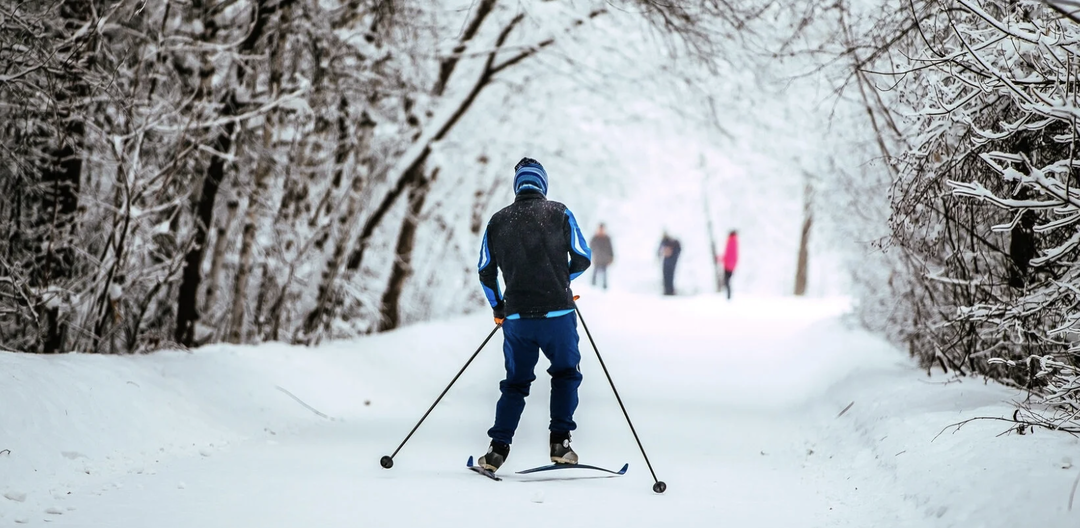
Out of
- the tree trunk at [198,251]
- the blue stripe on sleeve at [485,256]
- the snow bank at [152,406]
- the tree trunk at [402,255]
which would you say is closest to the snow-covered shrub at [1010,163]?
the blue stripe on sleeve at [485,256]

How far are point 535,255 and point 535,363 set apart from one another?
69 cm

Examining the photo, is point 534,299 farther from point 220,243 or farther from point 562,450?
point 220,243

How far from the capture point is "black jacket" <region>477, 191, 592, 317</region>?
5379mm

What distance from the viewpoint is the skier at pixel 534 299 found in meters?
5.39

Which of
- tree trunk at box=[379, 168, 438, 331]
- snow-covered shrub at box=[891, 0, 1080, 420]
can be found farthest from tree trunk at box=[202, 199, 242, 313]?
snow-covered shrub at box=[891, 0, 1080, 420]

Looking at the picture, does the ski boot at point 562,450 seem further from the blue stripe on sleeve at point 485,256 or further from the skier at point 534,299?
the blue stripe on sleeve at point 485,256

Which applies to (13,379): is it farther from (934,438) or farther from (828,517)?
(934,438)

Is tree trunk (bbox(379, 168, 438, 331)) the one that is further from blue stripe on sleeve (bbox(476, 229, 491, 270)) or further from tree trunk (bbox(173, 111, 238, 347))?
blue stripe on sleeve (bbox(476, 229, 491, 270))

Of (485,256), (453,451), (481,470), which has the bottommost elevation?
(453,451)

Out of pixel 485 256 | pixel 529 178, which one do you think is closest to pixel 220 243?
pixel 485 256

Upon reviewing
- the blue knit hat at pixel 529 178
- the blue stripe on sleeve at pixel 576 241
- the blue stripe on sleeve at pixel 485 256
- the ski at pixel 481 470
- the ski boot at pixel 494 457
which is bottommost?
the ski at pixel 481 470

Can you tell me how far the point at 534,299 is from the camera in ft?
17.6

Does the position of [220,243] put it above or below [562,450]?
above

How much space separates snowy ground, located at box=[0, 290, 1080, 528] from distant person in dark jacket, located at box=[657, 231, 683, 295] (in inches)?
556
